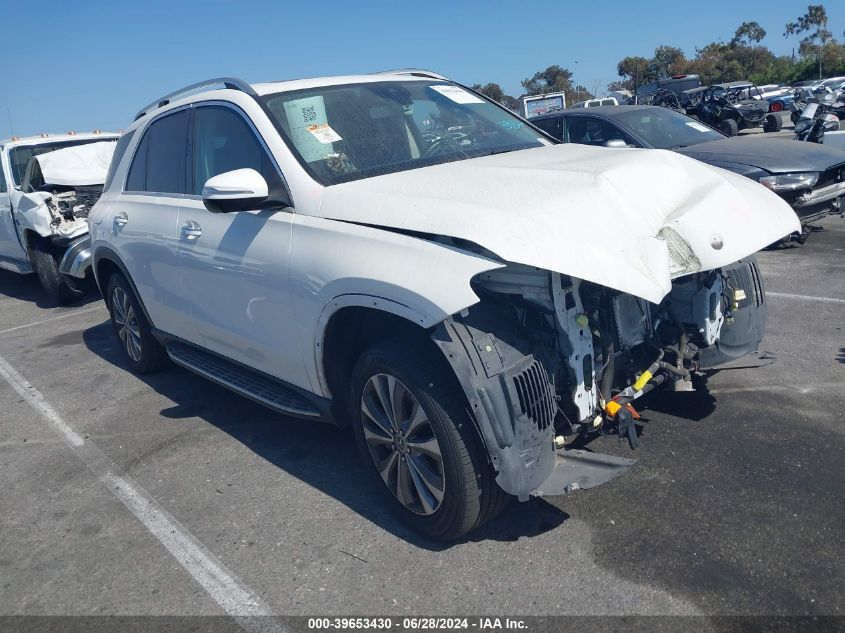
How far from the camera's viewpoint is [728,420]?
4.22m

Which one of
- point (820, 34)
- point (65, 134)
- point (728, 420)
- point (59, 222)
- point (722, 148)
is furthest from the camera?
point (820, 34)

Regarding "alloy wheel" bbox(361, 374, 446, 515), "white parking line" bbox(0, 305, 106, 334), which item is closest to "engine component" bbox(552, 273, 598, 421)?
"alloy wheel" bbox(361, 374, 446, 515)

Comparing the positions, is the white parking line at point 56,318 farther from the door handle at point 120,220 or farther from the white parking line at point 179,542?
the door handle at point 120,220

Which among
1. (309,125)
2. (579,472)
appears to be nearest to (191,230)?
(309,125)

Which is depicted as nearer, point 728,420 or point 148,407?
point 728,420

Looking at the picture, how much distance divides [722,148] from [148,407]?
21.7 ft

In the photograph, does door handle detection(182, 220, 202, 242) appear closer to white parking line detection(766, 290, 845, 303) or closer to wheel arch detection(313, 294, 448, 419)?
wheel arch detection(313, 294, 448, 419)

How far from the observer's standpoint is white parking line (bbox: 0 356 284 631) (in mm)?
3049

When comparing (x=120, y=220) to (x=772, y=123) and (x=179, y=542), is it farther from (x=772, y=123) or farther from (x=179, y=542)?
(x=772, y=123)

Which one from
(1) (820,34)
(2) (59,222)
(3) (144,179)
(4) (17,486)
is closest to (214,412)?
(4) (17,486)

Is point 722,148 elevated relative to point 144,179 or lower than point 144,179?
lower

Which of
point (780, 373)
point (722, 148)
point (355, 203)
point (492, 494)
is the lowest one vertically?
point (780, 373)

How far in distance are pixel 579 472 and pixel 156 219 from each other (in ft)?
10.7

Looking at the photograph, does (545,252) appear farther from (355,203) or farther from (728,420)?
(728,420)
